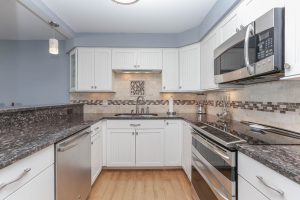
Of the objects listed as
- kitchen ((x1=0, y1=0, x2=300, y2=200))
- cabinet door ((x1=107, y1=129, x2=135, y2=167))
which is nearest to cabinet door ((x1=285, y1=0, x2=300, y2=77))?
kitchen ((x1=0, y1=0, x2=300, y2=200))

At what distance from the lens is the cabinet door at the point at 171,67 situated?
3.71 metres

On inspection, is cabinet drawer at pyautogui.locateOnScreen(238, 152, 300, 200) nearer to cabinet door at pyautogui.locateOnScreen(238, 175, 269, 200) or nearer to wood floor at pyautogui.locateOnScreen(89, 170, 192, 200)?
cabinet door at pyautogui.locateOnScreen(238, 175, 269, 200)

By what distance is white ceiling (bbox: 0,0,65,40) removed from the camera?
108 inches

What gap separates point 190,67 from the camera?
353 cm

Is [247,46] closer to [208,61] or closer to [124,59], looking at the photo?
[208,61]

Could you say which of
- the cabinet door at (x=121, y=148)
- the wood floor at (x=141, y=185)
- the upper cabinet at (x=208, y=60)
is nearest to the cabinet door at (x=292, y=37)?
A: the upper cabinet at (x=208, y=60)

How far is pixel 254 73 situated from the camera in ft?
4.80

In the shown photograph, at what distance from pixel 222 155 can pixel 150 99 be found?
2.63 m

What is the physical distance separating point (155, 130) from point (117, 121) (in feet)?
2.04

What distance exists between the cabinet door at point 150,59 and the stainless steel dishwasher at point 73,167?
1.70 meters

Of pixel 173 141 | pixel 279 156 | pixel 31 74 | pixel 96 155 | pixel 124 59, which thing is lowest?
pixel 96 155

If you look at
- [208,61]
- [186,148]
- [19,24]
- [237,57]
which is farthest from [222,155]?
[19,24]

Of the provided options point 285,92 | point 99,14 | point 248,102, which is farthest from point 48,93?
point 285,92

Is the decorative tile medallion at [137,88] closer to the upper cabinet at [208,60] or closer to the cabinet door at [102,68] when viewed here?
Result: the cabinet door at [102,68]
